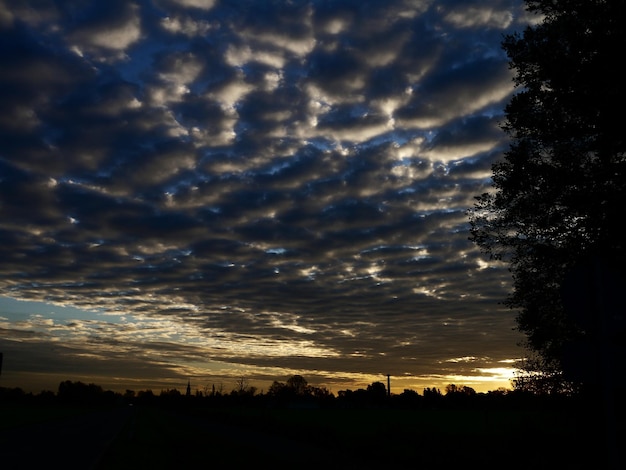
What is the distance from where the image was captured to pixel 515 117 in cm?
1770

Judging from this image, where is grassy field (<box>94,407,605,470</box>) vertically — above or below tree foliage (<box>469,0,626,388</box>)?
below

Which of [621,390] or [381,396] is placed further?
[381,396]

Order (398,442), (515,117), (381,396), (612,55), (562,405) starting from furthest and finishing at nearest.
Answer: (381,396) → (398,442) → (515,117) → (562,405) → (612,55)

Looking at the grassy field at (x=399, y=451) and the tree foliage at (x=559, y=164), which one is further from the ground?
the tree foliage at (x=559, y=164)

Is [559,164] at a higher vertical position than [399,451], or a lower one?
higher

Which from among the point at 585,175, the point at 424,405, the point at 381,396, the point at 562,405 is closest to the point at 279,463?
the point at 562,405

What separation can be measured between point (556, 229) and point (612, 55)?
4.79 m

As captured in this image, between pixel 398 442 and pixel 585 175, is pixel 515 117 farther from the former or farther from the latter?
pixel 398 442

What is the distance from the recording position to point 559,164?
1691 cm

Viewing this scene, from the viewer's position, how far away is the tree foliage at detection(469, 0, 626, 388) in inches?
600

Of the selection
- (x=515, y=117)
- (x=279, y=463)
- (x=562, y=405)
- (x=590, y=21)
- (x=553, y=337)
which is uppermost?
(x=590, y=21)

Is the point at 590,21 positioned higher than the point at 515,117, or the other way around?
the point at 590,21

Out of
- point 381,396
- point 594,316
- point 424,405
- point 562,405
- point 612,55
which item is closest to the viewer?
point 594,316

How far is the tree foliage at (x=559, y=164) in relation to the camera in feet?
50.0
